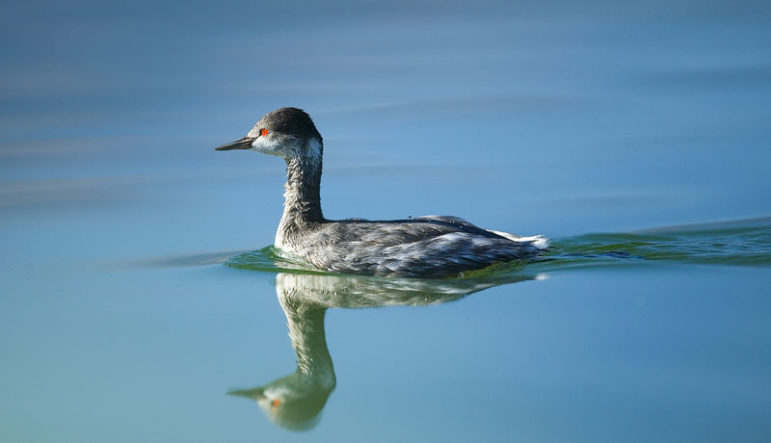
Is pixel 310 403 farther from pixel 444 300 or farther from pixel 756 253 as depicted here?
pixel 756 253

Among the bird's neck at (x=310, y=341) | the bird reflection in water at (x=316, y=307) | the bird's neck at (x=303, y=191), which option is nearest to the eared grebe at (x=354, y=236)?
the bird's neck at (x=303, y=191)

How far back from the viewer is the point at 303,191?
8.42 metres

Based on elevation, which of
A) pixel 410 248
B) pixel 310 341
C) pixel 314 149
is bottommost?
pixel 310 341

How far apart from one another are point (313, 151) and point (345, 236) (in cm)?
90

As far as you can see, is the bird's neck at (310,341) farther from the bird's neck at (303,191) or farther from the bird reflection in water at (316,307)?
the bird's neck at (303,191)

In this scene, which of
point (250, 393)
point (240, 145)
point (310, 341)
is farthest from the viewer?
point (240, 145)

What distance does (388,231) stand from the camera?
7.86 metres

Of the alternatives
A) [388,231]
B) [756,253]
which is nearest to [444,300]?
[388,231]

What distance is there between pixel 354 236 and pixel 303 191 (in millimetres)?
781

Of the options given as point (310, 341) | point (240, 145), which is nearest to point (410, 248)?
point (310, 341)

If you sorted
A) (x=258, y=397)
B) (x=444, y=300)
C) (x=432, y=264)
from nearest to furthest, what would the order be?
1. (x=258, y=397)
2. (x=444, y=300)
3. (x=432, y=264)

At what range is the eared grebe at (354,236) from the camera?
7684 mm

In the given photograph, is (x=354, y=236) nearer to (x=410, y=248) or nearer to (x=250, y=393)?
(x=410, y=248)

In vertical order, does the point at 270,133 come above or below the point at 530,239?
above
